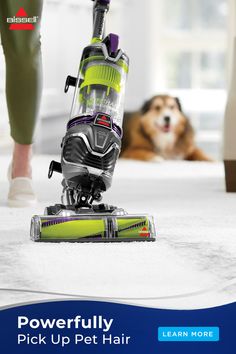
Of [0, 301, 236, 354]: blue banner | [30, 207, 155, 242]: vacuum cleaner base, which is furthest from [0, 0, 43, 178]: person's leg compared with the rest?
[0, 301, 236, 354]: blue banner

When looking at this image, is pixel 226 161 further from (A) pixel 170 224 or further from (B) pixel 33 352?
(B) pixel 33 352

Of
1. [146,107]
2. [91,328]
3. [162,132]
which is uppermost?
[146,107]

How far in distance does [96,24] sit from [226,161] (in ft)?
3.05

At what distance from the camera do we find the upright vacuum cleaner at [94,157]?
187 centimetres

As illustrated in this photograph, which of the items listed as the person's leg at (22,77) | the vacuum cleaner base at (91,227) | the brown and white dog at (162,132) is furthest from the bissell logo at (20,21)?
the brown and white dog at (162,132)

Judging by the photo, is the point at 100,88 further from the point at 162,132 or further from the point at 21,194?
the point at 162,132

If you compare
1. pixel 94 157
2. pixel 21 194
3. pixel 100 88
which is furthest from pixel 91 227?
pixel 21 194

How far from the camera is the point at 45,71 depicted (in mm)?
4574

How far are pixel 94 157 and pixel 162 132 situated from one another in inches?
95.6

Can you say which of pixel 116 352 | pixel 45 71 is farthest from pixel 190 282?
pixel 45 71

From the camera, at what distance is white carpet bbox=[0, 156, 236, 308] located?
1.45m

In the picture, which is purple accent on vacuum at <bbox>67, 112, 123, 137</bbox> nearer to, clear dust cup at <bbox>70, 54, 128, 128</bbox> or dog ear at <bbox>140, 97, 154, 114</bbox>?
clear dust cup at <bbox>70, 54, 128, 128</bbox>

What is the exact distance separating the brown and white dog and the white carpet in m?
1.52

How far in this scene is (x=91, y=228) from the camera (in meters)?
1.87
